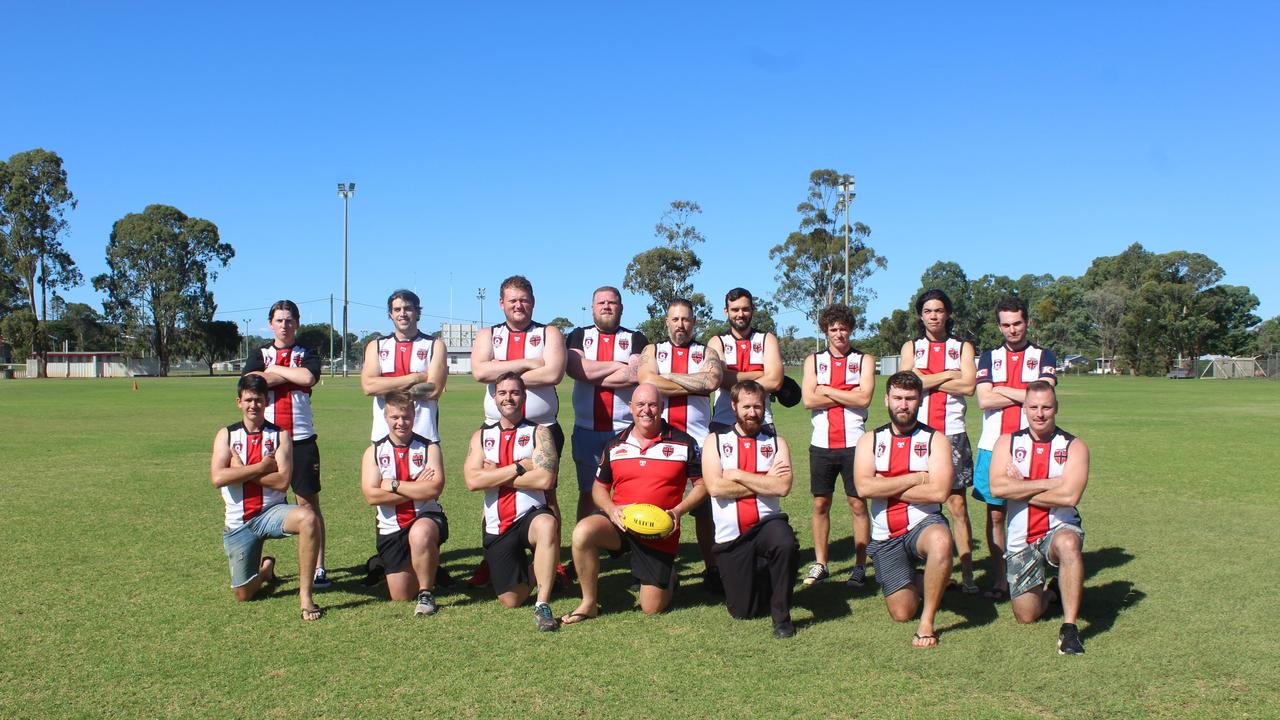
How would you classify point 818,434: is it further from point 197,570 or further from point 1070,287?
point 1070,287

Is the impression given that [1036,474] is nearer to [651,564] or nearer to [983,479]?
[983,479]

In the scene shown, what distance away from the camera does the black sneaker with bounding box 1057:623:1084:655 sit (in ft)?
15.0

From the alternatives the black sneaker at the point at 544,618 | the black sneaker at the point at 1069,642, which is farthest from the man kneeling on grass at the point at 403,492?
the black sneaker at the point at 1069,642

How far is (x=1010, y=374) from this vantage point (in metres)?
6.07

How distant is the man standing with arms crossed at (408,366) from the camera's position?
602 centimetres

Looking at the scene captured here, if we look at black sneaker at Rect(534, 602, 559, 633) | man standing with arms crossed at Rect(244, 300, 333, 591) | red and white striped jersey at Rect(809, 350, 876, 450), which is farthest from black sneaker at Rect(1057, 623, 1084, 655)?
man standing with arms crossed at Rect(244, 300, 333, 591)

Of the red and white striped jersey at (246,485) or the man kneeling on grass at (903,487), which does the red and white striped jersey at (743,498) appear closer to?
the man kneeling on grass at (903,487)

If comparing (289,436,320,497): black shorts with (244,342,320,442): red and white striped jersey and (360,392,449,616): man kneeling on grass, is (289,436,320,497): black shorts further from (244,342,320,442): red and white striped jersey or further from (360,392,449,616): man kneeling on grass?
(360,392,449,616): man kneeling on grass

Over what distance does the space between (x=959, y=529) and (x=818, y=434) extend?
1.13 metres

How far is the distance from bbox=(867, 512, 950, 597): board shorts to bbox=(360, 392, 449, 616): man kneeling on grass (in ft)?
8.65

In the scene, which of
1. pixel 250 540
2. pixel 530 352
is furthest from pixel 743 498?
pixel 250 540

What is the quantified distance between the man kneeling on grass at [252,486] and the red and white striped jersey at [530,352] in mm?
1360

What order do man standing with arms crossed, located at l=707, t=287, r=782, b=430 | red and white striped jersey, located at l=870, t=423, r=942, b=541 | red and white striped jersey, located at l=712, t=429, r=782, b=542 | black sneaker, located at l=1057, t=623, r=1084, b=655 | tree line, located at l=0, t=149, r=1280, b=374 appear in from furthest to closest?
tree line, located at l=0, t=149, r=1280, b=374, man standing with arms crossed, located at l=707, t=287, r=782, b=430, red and white striped jersey, located at l=712, t=429, r=782, b=542, red and white striped jersey, located at l=870, t=423, r=942, b=541, black sneaker, located at l=1057, t=623, r=1084, b=655

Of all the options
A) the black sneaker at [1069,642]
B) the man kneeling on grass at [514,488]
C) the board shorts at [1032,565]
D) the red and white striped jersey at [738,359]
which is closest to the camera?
the black sneaker at [1069,642]
